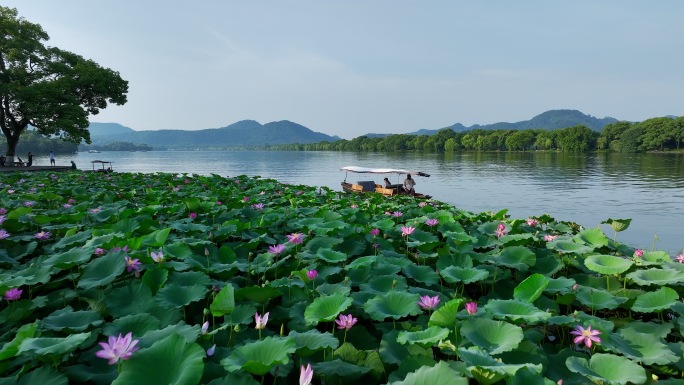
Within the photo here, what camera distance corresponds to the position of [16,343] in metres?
1.65

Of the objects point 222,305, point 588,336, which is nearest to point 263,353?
point 222,305

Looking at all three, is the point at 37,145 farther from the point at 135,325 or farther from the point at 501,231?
the point at 135,325

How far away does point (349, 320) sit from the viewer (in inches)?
77.1

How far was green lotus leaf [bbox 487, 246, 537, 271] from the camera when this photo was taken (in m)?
3.33

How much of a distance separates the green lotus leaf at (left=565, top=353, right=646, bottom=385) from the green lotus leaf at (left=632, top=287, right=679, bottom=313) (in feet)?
3.33

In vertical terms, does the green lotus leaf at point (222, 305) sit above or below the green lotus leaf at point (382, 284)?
above

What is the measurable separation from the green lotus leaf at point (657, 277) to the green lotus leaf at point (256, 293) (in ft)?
8.65

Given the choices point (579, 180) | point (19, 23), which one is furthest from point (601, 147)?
point (19, 23)

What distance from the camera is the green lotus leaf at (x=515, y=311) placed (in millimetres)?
2009

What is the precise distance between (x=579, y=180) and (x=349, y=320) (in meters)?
42.9

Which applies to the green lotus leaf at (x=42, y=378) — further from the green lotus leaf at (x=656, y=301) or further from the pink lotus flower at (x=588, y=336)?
the green lotus leaf at (x=656, y=301)

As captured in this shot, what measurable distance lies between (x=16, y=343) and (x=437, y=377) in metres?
1.69

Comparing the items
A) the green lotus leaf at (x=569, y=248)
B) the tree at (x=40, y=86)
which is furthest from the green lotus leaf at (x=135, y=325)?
the tree at (x=40, y=86)

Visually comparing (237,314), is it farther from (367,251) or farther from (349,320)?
A: (367,251)
